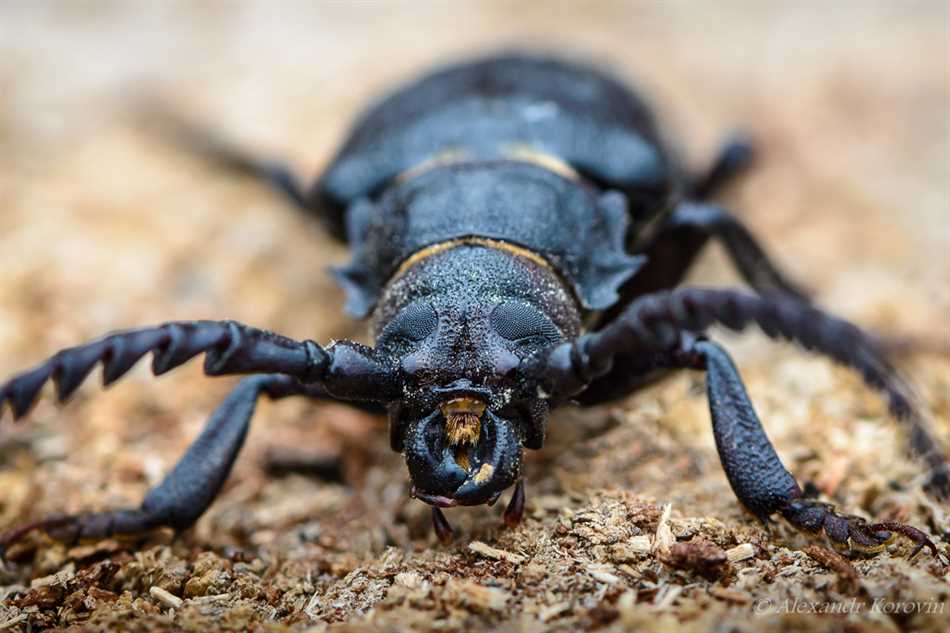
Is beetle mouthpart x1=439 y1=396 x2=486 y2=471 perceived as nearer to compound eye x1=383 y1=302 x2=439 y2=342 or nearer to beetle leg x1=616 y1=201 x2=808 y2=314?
compound eye x1=383 y1=302 x2=439 y2=342

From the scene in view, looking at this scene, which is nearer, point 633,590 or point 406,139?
point 633,590

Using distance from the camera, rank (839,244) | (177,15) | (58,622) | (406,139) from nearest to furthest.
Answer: (58,622), (406,139), (839,244), (177,15)

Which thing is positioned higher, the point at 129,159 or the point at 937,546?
the point at 129,159

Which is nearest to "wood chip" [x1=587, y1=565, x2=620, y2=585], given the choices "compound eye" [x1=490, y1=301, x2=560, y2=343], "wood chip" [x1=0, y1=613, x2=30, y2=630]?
"compound eye" [x1=490, y1=301, x2=560, y2=343]

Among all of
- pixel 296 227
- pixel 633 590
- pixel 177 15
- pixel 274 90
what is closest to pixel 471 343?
pixel 633 590

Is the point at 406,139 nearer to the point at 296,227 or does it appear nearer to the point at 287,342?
the point at 296,227

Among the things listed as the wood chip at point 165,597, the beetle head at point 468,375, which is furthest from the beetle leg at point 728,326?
the wood chip at point 165,597
